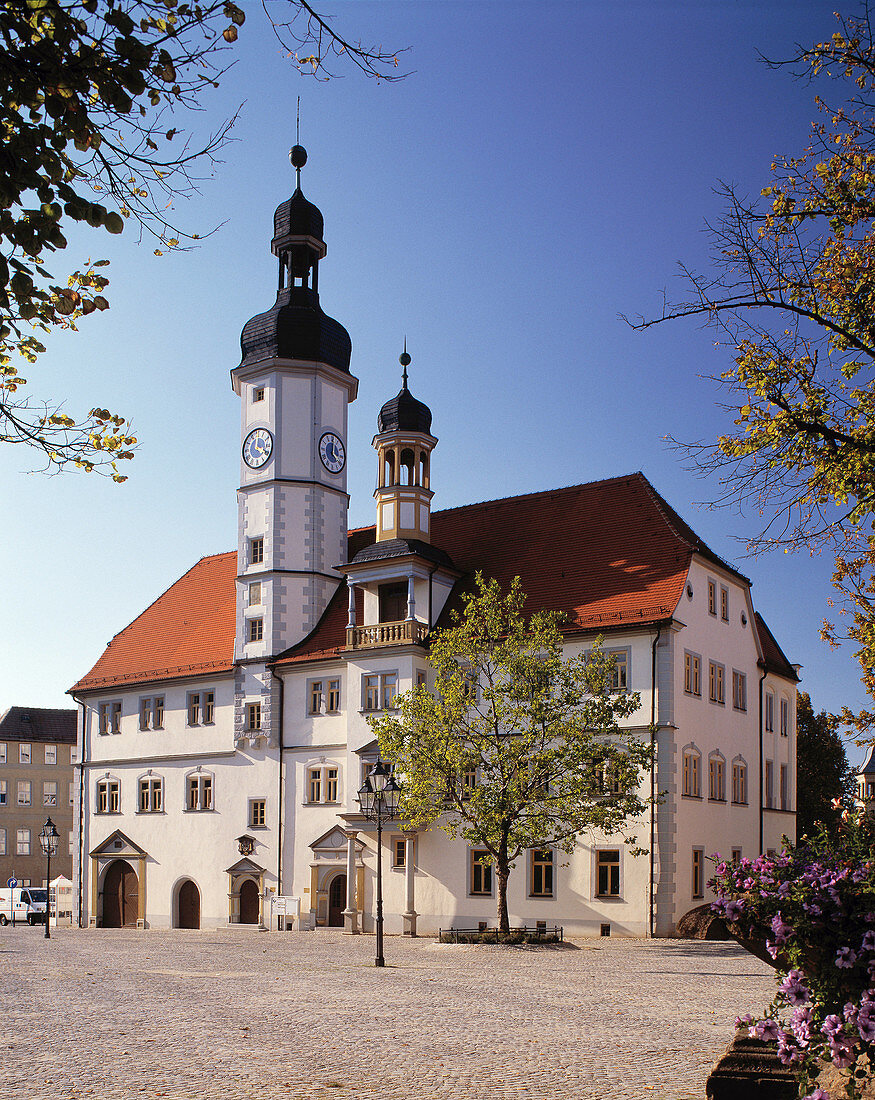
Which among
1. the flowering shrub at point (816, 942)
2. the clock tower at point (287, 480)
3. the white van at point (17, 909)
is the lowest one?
the white van at point (17, 909)

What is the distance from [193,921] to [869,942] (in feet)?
129

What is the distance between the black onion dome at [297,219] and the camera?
4441 cm

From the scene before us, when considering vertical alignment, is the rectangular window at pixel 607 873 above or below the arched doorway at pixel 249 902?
above

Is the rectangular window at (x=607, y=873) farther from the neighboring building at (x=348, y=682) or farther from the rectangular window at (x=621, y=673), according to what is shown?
the rectangular window at (x=621, y=673)

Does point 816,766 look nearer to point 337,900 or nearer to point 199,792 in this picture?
point 337,900

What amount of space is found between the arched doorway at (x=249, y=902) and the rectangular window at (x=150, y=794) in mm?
5251

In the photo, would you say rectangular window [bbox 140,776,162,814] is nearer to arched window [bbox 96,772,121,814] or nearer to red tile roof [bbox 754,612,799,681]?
arched window [bbox 96,772,121,814]

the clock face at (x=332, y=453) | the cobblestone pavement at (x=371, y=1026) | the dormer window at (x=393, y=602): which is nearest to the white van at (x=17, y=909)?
the clock face at (x=332, y=453)

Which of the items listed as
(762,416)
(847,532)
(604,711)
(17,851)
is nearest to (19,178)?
(762,416)

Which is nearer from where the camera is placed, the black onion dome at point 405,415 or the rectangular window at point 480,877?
the rectangular window at point 480,877

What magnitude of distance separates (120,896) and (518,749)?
900 inches

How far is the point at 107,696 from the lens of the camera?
47.0 metres

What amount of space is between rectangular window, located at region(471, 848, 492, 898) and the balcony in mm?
6741

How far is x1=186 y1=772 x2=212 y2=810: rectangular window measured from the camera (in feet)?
139
